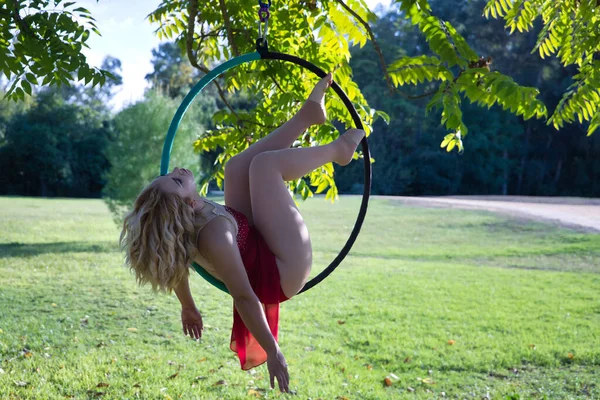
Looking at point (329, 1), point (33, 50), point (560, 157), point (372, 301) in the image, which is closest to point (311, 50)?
point (329, 1)

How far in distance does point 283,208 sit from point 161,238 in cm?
54

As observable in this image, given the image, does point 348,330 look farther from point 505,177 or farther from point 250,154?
point 505,177

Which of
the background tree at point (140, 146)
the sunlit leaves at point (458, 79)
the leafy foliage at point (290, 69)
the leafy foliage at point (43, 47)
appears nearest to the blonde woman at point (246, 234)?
the sunlit leaves at point (458, 79)

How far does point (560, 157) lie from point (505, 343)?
1057 inches

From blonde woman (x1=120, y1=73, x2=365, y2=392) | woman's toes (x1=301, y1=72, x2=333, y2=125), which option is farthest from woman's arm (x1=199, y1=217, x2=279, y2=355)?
woman's toes (x1=301, y1=72, x2=333, y2=125)

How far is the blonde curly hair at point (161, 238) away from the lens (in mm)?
2391

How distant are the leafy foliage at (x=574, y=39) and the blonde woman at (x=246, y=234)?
1.90m

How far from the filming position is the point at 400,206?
79.6ft

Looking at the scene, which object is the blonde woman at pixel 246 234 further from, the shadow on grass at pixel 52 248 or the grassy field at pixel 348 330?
the shadow on grass at pixel 52 248

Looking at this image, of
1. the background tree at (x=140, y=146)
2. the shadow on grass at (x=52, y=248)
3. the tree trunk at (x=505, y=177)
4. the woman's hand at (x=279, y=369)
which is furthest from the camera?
the tree trunk at (x=505, y=177)

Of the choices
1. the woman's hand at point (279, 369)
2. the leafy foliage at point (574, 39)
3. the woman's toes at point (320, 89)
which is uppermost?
the leafy foliage at point (574, 39)

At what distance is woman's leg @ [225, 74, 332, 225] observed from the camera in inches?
113

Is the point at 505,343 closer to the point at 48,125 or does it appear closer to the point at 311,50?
the point at 311,50

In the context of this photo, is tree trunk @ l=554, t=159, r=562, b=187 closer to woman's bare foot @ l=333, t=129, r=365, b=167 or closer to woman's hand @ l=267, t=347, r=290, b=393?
woman's bare foot @ l=333, t=129, r=365, b=167
